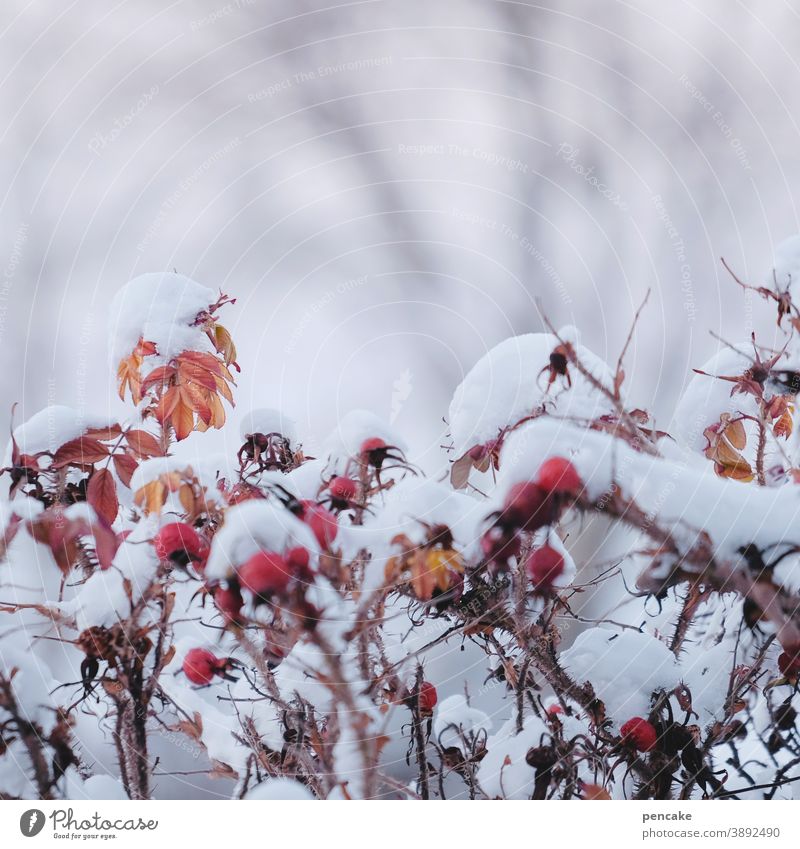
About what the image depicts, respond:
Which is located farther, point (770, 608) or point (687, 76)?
point (687, 76)

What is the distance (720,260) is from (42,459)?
1.93 feet

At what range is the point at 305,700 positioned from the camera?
1.61 feet

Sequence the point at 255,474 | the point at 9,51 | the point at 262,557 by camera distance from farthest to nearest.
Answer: the point at 9,51
the point at 255,474
the point at 262,557

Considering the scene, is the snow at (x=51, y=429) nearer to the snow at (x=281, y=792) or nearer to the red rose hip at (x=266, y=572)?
the red rose hip at (x=266, y=572)

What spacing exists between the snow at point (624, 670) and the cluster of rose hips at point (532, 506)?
139mm

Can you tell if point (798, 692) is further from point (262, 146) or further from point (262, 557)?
point (262, 146)

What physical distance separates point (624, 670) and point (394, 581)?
197 mm

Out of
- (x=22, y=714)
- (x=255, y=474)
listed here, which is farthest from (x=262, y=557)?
(x=22, y=714)

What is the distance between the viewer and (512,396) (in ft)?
1.57
